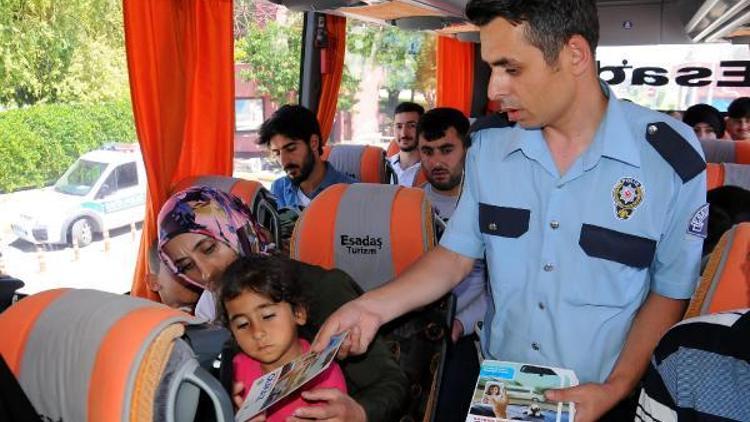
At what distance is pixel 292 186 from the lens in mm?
4297

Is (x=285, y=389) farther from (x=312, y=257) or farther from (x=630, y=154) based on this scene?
(x=312, y=257)

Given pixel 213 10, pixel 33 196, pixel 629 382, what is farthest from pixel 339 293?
pixel 213 10

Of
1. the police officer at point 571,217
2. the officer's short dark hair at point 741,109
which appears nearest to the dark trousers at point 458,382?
the police officer at point 571,217

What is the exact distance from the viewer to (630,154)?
5.39ft

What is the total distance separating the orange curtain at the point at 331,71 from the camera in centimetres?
609

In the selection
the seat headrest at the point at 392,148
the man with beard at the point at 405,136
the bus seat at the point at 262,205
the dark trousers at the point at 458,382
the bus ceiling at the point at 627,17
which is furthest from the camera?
the seat headrest at the point at 392,148

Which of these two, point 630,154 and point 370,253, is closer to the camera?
point 630,154

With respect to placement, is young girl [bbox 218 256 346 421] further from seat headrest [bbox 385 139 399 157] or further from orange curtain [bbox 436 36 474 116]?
orange curtain [bbox 436 36 474 116]

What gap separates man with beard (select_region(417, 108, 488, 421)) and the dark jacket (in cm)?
140

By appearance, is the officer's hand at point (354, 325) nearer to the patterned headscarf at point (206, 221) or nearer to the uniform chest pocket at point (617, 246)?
the uniform chest pocket at point (617, 246)

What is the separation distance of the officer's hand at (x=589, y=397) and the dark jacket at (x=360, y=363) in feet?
1.84

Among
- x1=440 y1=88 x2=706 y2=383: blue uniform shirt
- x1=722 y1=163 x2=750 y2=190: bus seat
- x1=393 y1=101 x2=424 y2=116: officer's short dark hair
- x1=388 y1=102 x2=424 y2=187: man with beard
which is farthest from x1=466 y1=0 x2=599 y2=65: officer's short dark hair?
x1=393 y1=101 x2=424 y2=116: officer's short dark hair

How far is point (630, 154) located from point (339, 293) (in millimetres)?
927

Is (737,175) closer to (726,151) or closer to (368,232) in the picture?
(726,151)
